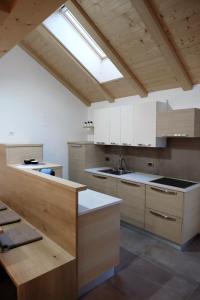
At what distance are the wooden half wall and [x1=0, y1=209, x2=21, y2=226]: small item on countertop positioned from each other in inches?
2.9

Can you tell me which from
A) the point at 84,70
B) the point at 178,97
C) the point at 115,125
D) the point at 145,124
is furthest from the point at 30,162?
the point at 178,97

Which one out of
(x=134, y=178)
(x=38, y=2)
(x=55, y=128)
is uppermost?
(x=38, y=2)

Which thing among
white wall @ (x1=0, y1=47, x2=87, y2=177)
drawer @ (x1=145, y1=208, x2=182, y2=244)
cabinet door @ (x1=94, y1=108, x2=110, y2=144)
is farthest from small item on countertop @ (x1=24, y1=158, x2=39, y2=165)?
drawer @ (x1=145, y1=208, x2=182, y2=244)

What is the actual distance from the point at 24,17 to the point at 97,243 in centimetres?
197

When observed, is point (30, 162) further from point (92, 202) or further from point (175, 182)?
point (175, 182)

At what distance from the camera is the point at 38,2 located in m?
1.36

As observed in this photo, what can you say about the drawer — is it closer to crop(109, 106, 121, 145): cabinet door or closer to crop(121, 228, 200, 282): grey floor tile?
crop(121, 228, 200, 282): grey floor tile

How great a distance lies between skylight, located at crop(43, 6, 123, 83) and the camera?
10.9 ft

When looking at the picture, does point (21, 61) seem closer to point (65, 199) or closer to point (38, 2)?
point (38, 2)

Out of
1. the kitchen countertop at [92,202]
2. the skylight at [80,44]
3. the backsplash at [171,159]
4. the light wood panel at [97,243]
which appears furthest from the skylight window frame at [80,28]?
the light wood panel at [97,243]

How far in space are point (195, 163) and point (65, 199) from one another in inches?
87.5

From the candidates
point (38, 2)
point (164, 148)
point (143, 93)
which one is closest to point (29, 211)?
point (38, 2)

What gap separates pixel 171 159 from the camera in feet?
11.4

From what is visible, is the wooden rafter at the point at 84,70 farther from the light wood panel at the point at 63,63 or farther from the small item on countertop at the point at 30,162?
the small item on countertop at the point at 30,162
